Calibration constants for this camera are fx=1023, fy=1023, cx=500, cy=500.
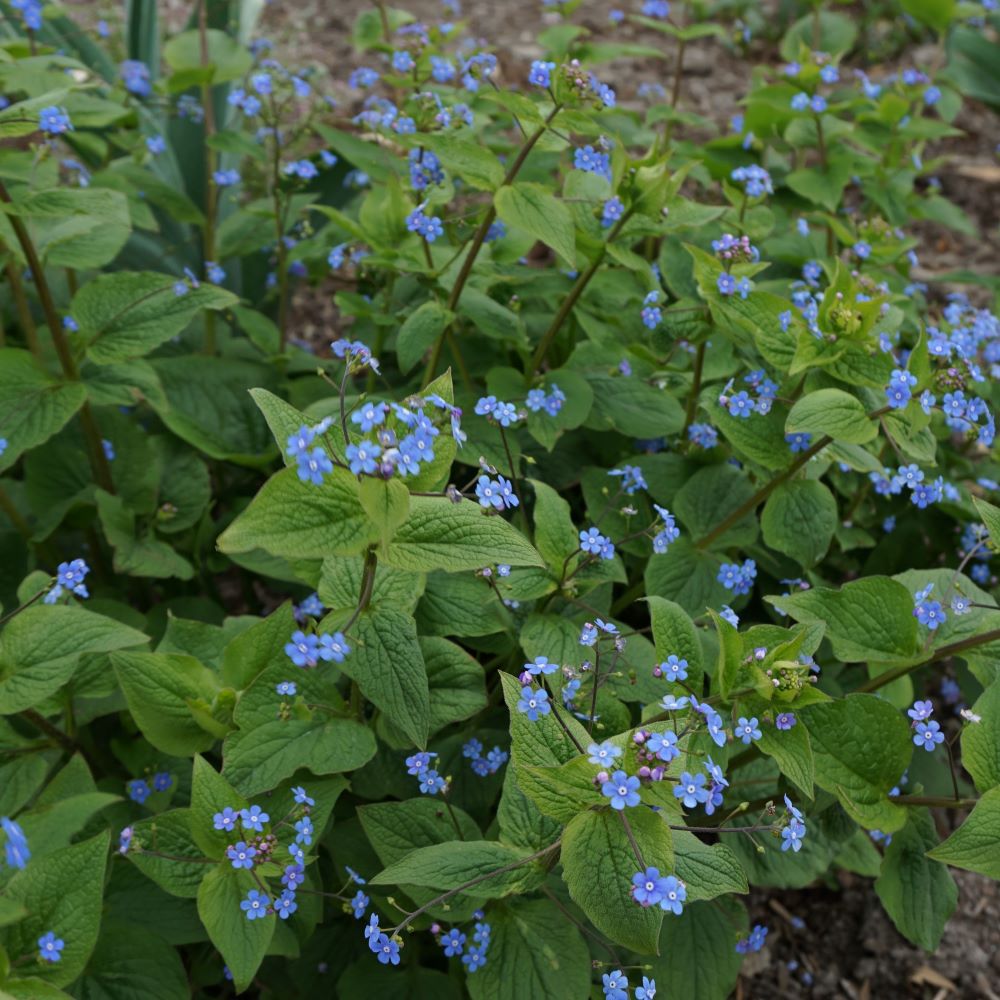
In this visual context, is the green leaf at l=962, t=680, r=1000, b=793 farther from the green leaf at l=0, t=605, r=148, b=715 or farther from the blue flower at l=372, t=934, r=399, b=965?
the green leaf at l=0, t=605, r=148, b=715

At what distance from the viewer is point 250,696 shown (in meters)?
2.21

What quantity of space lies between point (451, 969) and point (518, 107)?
6.92 ft

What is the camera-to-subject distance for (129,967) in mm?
2244

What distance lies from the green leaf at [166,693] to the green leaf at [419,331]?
0.97 meters

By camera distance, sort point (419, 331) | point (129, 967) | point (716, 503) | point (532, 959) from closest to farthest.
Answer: point (532, 959) < point (129, 967) < point (419, 331) < point (716, 503)

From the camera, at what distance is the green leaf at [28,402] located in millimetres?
2717

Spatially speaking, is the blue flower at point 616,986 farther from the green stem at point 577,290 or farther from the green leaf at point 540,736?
the green stem at point 577,290

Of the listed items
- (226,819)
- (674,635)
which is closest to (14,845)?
(226,819)

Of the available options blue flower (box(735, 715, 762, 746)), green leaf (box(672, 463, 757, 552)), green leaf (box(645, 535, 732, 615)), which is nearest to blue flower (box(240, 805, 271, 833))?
blue flower (box(735, 715, 762, 746))

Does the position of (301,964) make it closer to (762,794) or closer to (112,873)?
(112,873)

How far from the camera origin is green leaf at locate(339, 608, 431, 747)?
2.04 meters

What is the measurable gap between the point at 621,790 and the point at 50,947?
1.10 metres

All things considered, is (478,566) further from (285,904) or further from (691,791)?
(285,904)

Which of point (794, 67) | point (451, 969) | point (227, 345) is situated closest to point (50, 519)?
point (227, 345)
